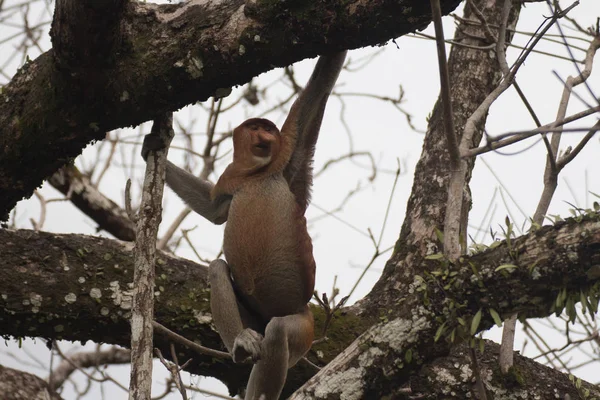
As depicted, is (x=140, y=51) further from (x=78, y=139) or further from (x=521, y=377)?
(x=521, y=377)

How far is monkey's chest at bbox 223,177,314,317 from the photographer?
5062mm

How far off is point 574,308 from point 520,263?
0.30 metres

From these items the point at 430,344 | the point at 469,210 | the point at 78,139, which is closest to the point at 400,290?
the point at 469,210

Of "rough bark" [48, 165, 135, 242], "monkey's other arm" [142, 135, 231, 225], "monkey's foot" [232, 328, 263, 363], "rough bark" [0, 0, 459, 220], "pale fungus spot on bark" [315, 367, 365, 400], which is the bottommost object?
"pale fungus spot on bark" [315, 367, 365, 400]

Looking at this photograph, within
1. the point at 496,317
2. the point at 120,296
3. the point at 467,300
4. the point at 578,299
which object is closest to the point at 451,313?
the point at 467,300

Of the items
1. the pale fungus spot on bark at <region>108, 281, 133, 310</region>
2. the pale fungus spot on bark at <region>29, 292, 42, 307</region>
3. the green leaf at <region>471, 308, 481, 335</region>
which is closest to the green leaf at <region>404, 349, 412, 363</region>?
the green leaf at <region>471, 308, 481, 335</region>

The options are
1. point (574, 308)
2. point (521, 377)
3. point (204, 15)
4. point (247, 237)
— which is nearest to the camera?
point (574, 308)

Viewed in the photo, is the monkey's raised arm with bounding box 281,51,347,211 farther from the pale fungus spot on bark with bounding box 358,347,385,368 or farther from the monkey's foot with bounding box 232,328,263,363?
the pale fungus spot on bark with bounding box 358,347,385,368

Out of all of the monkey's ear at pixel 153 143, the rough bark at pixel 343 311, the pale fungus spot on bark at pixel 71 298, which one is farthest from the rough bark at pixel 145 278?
the pale fungus spot on bark at pixel 71 298

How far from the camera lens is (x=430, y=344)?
350 cm

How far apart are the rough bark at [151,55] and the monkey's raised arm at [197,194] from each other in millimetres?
1493

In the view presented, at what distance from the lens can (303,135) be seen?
525 cm

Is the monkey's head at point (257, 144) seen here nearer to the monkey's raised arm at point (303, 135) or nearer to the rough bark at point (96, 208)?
the monkey's raised arm at point (303, 135)

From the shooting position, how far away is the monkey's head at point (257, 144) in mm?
5270
